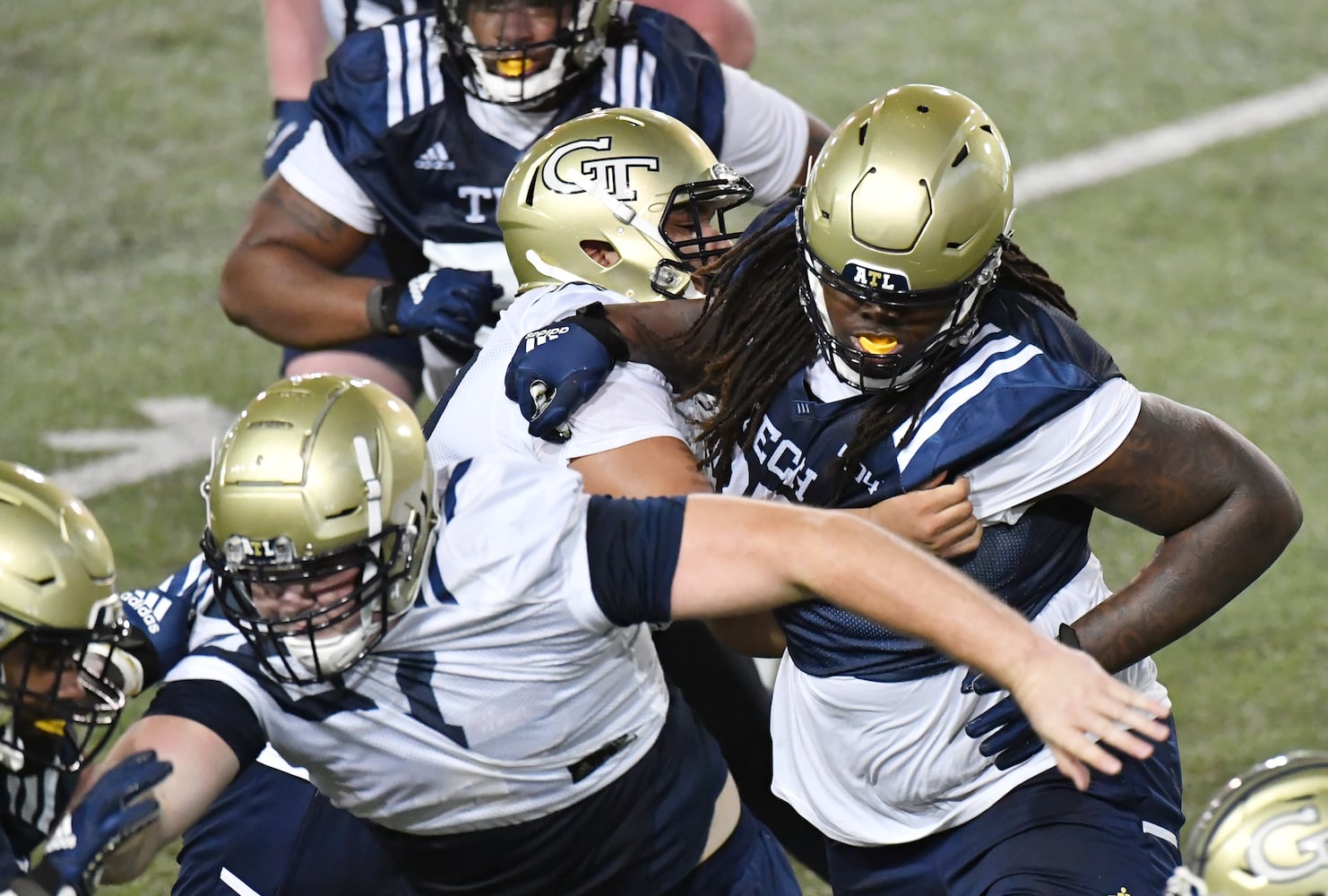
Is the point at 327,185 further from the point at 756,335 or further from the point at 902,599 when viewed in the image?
the point at 902,599

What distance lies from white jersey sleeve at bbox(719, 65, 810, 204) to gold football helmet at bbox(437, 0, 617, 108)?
368 millimetres

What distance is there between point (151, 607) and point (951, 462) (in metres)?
1.25

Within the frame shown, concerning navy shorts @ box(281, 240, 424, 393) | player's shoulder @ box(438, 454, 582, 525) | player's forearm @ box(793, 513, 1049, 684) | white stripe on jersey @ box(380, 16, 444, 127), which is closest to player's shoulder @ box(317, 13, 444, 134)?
white stripe on jersey @ box(380, 16, 444, 127)

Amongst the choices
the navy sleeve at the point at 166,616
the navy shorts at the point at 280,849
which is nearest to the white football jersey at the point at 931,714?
the navy shorts at the point at 280,849

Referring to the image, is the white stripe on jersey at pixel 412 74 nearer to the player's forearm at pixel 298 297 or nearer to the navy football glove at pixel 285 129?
the player's forearm at pixel 298 297

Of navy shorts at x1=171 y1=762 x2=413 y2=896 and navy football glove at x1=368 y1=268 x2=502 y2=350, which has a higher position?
navy football glove at x1=368 y1=268 x2=502 y2=350

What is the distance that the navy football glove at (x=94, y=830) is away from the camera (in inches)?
87.1

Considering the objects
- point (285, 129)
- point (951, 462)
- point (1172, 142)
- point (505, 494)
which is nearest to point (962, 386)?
point (951, 462)

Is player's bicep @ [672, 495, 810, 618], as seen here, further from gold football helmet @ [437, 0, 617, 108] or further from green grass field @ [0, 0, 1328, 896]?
green grass field @ [0, 0, 1328, 896]

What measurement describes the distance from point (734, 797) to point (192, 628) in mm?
932

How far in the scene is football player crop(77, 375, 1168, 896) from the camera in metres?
2.28

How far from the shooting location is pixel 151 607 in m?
2.82

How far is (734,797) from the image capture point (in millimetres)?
3055

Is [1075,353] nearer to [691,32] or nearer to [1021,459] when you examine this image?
[1021,459]
